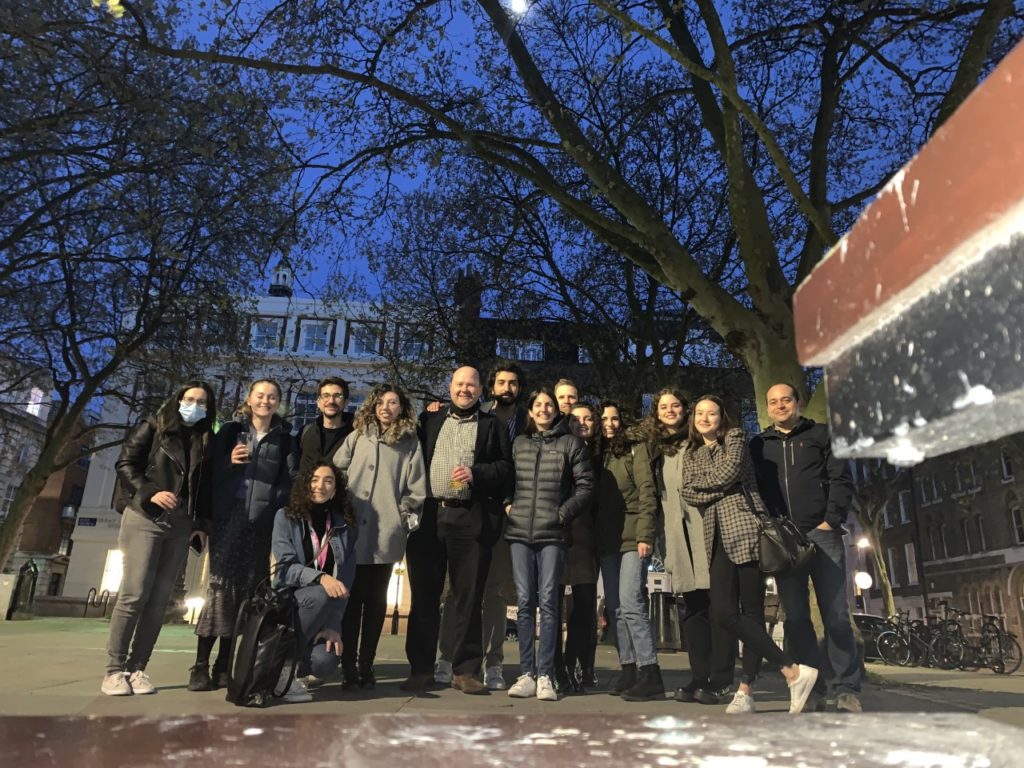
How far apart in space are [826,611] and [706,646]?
0.85 meters

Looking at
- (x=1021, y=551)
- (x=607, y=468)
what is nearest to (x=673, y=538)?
(x=607, y=468)

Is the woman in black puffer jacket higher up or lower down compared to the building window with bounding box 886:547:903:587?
lower down

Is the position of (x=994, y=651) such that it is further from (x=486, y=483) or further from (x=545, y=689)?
(x=486, y=483)

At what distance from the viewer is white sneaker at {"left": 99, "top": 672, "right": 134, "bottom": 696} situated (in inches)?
158

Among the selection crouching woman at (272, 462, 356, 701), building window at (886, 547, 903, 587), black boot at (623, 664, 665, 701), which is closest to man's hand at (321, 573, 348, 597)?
crouching woman at (272, 462, 356, 701)

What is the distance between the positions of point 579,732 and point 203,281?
576 inches

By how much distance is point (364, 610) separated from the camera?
496 cm

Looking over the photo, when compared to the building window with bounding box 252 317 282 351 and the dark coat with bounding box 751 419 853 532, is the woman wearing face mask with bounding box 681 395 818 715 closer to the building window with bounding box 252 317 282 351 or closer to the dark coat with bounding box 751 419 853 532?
the dark coat with bounding box 751 419 853 532

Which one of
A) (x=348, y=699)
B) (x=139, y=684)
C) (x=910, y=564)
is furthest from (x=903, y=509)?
(x=139, y=684)

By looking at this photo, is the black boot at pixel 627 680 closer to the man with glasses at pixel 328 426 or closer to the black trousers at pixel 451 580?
the black trousers at pixel 451 580

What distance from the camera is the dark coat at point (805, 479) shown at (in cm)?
475

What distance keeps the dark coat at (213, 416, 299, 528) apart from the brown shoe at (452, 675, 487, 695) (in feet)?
5.37

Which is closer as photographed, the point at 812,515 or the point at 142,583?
the point at 142,583

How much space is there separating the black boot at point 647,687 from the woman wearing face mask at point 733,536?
542mm
